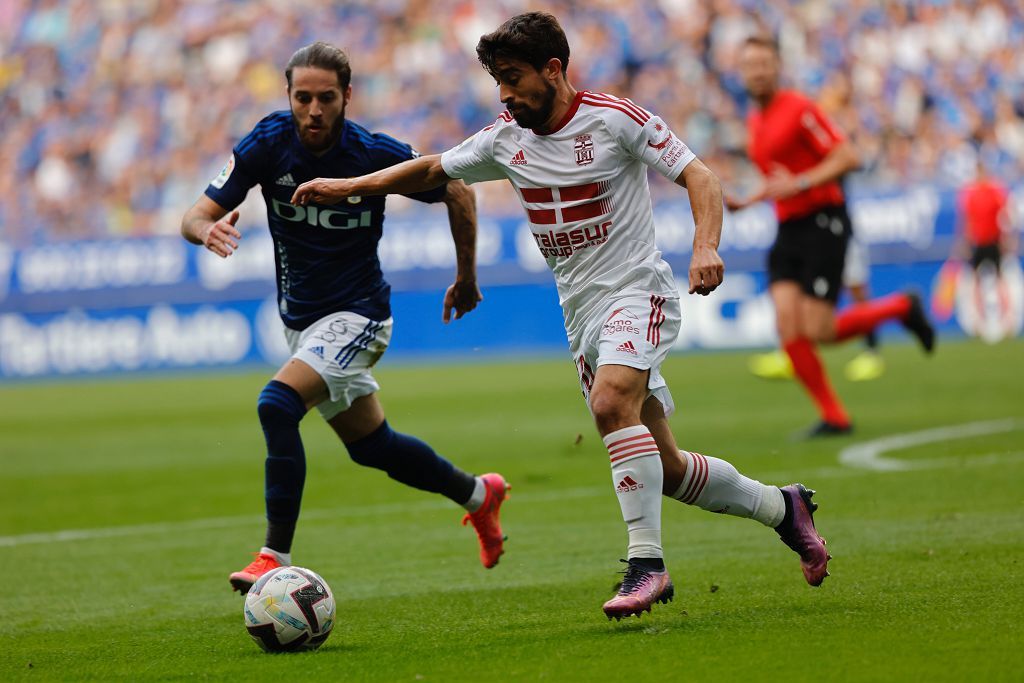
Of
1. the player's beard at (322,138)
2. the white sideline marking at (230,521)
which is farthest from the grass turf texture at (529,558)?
the player's beard at (322,138)

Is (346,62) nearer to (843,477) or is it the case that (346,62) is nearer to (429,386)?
(843,477)

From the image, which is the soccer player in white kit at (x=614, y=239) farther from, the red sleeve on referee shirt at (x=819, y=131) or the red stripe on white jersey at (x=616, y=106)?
the red sleeve on referee shirt at (x=819, y=131)

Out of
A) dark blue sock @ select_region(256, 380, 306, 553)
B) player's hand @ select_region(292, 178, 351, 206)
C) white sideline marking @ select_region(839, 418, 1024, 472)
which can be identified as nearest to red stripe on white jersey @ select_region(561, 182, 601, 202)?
player's hand @ select_region(292, 178, 351, 206)

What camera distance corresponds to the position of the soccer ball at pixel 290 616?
15.9ft

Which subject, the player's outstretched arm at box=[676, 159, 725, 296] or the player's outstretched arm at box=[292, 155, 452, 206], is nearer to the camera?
the player's outstretched arm at box=[676, 159, 725, 296]

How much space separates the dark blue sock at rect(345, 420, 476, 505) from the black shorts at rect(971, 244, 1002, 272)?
1544cm

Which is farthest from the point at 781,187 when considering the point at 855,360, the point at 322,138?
the point at 855,360

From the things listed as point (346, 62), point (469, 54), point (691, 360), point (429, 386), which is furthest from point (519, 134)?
point (469, 54)

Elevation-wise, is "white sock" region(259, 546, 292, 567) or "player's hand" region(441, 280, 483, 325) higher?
"player's hand" region(441, 280, 483, 325)

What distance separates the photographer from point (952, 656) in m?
4.09

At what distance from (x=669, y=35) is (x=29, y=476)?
52.8 feet

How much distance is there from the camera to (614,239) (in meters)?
5.24

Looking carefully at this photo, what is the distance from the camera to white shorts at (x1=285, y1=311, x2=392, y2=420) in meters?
6.21

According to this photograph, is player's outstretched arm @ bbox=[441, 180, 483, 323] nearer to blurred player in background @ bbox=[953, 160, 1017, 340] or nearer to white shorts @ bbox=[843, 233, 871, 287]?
white shorts @ bbox=[843, 233, 871, 287]
